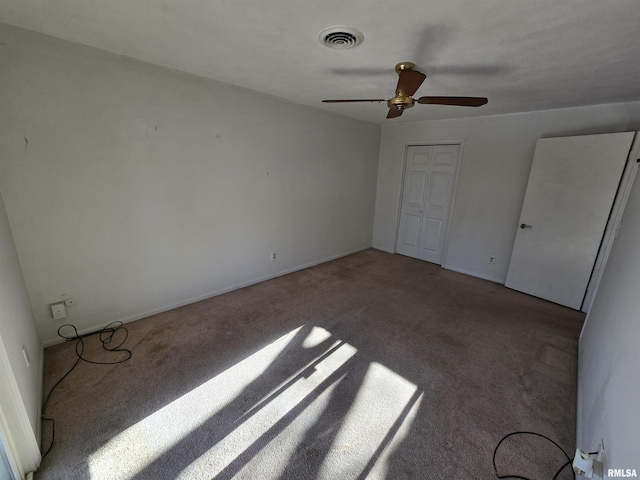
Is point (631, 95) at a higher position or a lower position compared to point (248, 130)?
higher

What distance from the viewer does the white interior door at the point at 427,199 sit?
163 inches

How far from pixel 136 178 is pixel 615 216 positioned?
463 centimetres

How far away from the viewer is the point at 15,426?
120 cm

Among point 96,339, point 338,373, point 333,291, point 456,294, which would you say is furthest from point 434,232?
point 96,339

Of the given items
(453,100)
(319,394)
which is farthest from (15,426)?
(453,100)

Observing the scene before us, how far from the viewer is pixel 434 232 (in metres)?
4.40

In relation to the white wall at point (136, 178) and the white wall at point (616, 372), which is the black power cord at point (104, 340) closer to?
the white wall at point (136, 178)

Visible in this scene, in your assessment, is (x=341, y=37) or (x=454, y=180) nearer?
(x=341, y=37)

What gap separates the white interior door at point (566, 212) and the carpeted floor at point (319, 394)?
48 centimetres

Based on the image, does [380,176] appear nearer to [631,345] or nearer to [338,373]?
[338,373]

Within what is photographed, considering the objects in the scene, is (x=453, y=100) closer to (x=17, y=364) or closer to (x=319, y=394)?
(x=319, y=394)

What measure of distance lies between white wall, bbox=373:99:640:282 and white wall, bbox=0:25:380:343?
1945 millimetres

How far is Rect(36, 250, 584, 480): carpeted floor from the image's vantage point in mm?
1388

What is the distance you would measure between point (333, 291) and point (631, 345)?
8.08 feet
